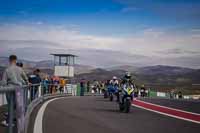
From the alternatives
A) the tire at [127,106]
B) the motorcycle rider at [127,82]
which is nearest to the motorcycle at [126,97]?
the tire at [127,106]

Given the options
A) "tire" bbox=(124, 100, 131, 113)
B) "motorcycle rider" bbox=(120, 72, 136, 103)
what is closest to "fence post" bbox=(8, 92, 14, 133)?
"tire" bbox=(124, 100, 131, 113)

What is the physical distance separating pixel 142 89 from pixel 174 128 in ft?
125

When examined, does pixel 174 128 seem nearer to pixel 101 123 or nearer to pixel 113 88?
pixel 101 123

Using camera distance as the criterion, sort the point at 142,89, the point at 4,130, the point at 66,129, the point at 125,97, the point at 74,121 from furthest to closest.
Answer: the point at 142,89 < the point at 125,97 < the point at 74,121 < the point at 66,129 < the point at 4,130

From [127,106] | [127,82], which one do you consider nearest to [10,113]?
[127,106]

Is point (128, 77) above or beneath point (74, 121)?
above

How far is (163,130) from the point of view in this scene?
11.8 metres

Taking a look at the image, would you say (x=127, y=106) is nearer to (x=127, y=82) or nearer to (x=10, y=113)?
(x=127, y=82)

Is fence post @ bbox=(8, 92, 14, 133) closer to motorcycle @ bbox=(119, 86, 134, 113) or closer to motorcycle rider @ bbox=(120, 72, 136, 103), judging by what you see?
motorcycle @ bbox=(119, 86, 134, 113)

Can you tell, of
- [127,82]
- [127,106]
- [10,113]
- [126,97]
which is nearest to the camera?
[10,113]

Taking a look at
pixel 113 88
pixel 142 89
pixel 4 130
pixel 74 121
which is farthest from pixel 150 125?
pixel 142 89

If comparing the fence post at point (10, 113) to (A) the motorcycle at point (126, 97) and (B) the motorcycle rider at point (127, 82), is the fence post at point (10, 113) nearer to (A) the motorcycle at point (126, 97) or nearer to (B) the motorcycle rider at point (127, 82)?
(A) the motorcycle at point (126, 97)

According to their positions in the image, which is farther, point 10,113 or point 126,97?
point 126,97

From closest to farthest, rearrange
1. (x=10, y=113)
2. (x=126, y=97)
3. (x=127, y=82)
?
(x=10, y=113), (x=126, y=97), (x=127, y=82)
